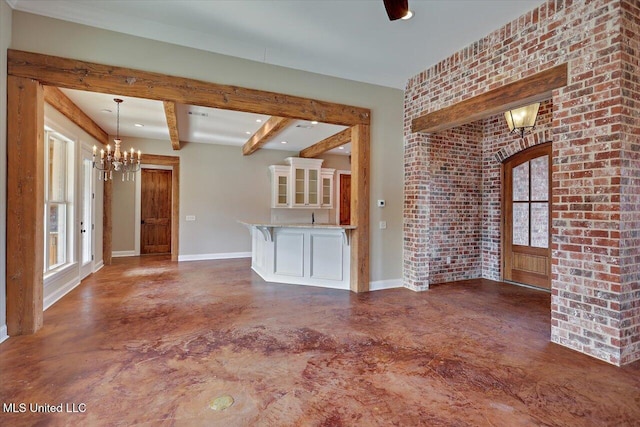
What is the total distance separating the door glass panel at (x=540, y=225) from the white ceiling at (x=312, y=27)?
110 inches

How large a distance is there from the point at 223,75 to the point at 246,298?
2.90 metres

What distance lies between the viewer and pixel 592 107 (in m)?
2.62

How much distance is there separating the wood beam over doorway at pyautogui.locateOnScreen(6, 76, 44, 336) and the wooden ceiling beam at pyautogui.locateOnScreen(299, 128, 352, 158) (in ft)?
14.2

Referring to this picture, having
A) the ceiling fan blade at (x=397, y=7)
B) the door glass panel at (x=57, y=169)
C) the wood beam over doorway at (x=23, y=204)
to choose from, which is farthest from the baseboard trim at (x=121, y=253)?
the ceiling fan blade at (x=397, y=7)

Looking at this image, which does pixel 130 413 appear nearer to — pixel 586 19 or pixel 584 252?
pixel 584 252

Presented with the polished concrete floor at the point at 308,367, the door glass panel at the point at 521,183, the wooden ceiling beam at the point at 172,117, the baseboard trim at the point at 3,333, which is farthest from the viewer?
the door glass panel at the point at 521,183

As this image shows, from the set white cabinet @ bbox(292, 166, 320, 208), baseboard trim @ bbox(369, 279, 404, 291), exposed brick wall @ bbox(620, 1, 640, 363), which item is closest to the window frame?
baseboard trim @ bbox(369, 279, 404, 291)

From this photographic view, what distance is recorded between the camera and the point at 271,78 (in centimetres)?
402

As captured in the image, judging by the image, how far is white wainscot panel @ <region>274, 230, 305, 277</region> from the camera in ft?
17.0

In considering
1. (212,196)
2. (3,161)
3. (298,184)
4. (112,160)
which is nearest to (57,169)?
(112,160)

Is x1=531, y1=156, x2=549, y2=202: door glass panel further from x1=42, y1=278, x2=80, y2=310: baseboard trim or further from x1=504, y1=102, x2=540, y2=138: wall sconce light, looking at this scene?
x1=42, y1=278, x2=80, y2=310: baseboard trim

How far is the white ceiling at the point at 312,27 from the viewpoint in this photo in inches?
121

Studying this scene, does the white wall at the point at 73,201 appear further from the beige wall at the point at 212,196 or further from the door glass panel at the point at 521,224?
the door glass panel at the point at 521,224

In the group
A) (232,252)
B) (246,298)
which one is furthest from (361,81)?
(232,252)
